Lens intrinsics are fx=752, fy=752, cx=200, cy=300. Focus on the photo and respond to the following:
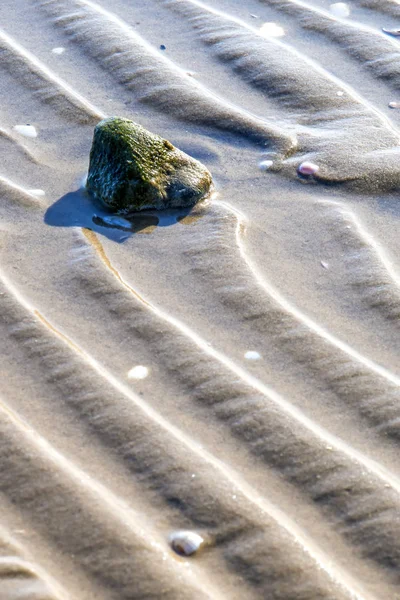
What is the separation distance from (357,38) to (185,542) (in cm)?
278

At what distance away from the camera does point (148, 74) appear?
3316mm

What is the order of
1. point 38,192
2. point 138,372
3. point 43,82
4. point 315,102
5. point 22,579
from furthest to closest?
1. point 43,82
2. point 315,102
3. point 38,192
4. point 138,372
5. point 22,579

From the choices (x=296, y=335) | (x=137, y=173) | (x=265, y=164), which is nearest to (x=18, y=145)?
(x=137, y=173)

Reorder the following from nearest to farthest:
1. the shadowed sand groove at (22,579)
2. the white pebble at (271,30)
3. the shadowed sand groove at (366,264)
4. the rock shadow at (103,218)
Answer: the shadowed sand groove at (22,579) < the shadowed sand groove at (366,264) < the rock shadow at (103,218) < the white pebble at (271,30)

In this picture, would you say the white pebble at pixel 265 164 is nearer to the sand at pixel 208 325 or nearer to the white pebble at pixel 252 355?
the sand at pixel 208 325

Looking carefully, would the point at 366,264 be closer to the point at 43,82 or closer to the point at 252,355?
the point at 252,355

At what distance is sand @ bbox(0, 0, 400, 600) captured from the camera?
154cm

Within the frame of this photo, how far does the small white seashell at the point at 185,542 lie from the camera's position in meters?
1.54

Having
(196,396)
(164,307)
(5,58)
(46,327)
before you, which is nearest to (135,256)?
(164,307)

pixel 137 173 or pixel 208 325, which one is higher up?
pixel 137 173

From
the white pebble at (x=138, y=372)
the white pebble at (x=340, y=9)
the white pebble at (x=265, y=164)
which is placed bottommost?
the white pebble at (x=138, y=372)

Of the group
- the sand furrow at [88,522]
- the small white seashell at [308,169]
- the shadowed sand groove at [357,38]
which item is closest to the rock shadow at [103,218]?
the small white seashell at [308,169]

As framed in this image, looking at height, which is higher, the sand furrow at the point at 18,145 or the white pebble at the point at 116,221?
the sand furrow at the point at 18,145

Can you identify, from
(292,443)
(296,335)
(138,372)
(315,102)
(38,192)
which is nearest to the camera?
(292,443)
